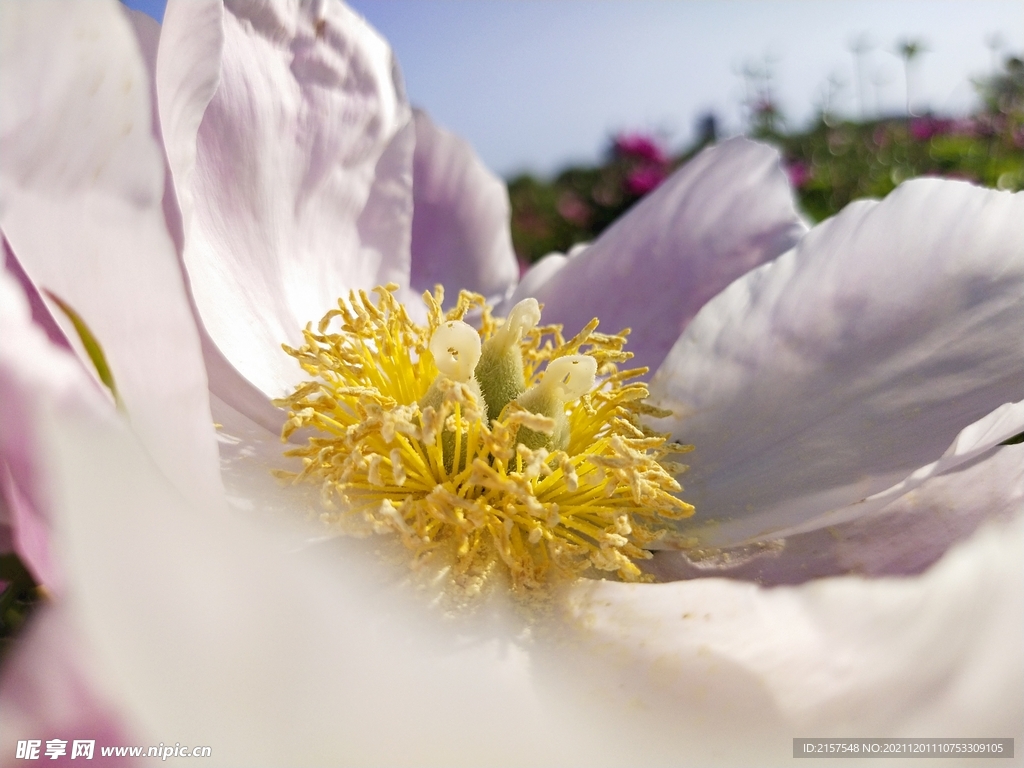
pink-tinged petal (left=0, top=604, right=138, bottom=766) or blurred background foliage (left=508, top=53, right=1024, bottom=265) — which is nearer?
pink-tinged petal (left=0, top=604, right=138, bottom=766)

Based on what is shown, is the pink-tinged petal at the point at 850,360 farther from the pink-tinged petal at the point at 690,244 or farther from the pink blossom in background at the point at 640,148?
the pink blossom in background at the point at 640,148

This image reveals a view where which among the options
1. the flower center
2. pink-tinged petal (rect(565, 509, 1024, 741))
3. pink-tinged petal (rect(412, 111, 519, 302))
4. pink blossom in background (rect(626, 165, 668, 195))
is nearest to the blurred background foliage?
pink blossom in background (rect(626, 165, 668, 195))

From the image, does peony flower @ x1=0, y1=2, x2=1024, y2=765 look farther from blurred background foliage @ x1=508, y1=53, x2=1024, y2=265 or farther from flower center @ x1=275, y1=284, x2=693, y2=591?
blurred background foliage @ x1=508, y1=53, x2=1024, y2=265

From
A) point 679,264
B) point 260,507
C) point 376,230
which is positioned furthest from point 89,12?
point 679,264

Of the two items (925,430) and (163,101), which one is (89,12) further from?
(925,430)

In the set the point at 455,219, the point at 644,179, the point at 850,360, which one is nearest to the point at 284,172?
the point at 455,219

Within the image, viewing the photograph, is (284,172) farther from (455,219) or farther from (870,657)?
(870,657)

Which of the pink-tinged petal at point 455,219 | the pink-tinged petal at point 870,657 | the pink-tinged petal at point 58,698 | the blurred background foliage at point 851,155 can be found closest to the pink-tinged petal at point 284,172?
the pink-tinged petal at point 455,219
